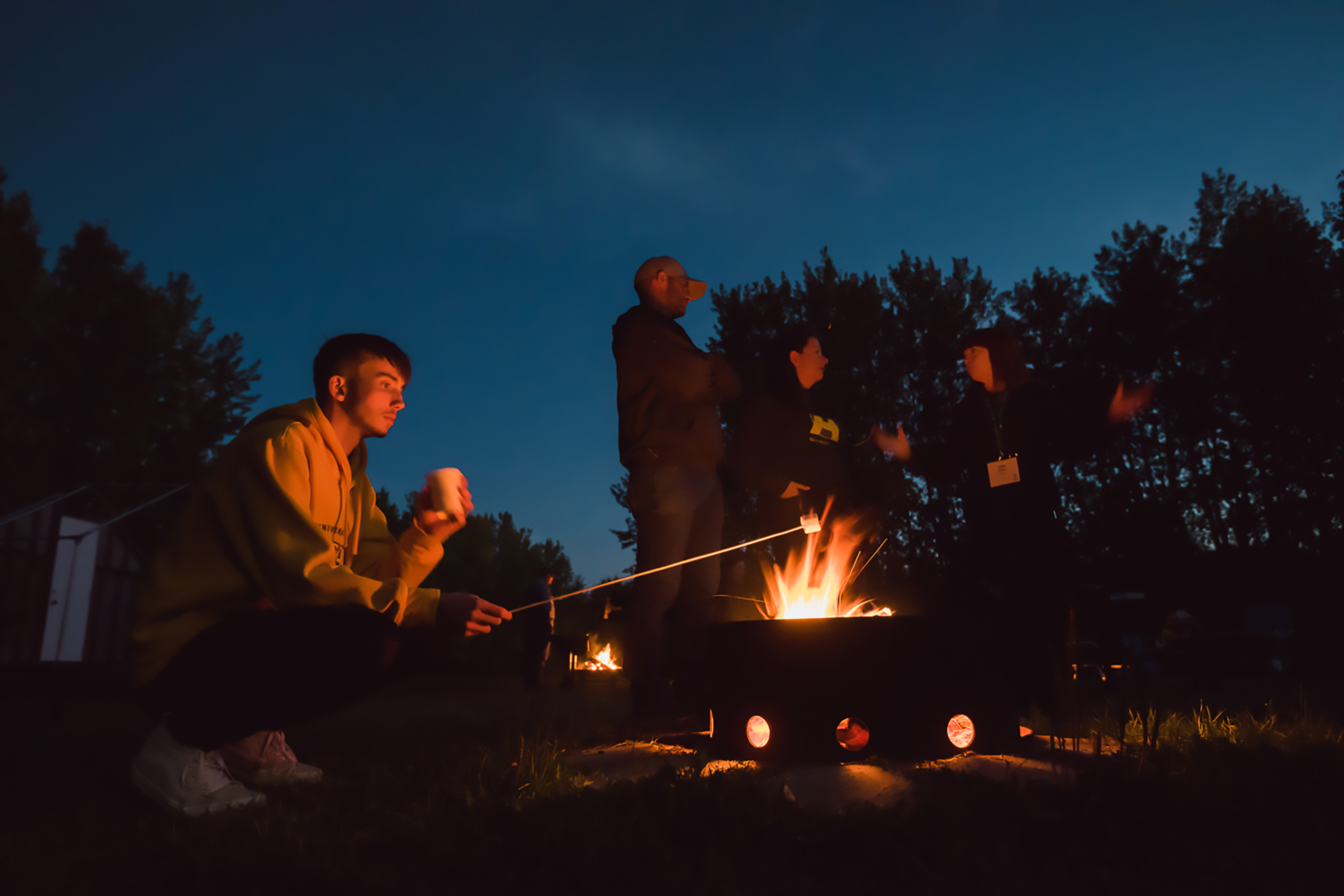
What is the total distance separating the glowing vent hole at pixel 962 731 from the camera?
295 cm

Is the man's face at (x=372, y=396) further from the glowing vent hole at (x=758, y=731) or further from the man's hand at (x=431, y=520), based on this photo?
the glowing vent hole at (x=758, y=731)

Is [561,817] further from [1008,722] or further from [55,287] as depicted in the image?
[55,287]

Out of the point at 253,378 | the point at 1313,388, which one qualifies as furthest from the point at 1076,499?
the point at 253,378

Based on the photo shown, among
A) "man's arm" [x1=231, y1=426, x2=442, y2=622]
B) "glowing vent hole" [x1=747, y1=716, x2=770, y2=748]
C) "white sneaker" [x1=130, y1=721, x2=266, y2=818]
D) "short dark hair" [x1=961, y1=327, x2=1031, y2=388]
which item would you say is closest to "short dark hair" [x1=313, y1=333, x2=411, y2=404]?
"man's arm" [x1=231, y1=426, x2=442, y2=622]

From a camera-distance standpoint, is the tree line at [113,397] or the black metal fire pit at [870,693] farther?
the tree line at [113,397]

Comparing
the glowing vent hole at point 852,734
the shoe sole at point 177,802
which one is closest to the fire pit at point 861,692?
the glowing vent hole at point 852,734

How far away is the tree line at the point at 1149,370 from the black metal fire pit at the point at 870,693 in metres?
15.0

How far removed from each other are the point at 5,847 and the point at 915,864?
2281 mm

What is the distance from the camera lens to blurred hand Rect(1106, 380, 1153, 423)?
12.6ft

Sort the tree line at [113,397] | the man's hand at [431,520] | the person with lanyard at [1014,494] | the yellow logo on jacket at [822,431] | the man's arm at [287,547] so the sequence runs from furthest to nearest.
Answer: the tree line at [113,397] < the yellow logo on jacket at [822,431] < the person with lanyard at [1014,494] < the man's hand at [431,520] < the man's arm at [287,547]

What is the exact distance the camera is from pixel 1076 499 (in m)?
27.0

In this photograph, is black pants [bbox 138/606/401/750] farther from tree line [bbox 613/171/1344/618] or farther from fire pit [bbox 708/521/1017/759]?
tree line [bbox 613/171/1344/618]

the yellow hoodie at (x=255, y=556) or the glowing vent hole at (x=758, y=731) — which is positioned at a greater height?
the yellow hoodie at (x=255, y=556)

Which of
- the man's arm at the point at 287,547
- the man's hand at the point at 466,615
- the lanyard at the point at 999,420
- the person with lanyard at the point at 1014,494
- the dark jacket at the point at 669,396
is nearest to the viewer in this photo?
the man's arm at the point at 287,547
